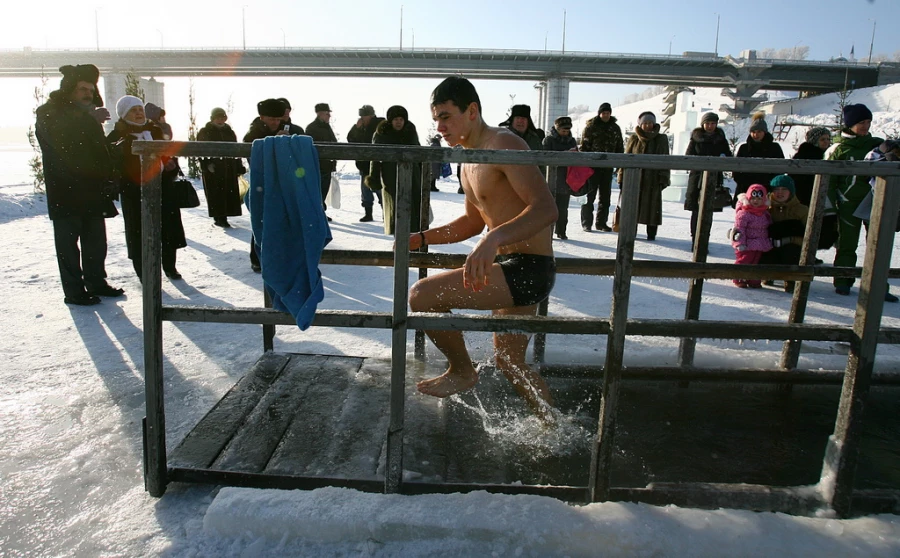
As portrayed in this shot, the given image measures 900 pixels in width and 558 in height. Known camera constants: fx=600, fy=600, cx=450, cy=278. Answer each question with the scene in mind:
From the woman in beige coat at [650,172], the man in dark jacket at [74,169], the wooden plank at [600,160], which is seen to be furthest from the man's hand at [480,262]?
the woman in beige coat at [650,172]

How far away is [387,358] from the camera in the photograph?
146 inches

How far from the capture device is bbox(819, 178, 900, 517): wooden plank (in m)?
2.03

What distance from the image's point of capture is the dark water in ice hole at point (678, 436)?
2686 mm

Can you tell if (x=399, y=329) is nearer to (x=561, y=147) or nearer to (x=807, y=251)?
(x=807, y=251)

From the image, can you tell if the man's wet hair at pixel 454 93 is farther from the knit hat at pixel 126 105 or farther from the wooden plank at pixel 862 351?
the knit hat at pixel 126 105

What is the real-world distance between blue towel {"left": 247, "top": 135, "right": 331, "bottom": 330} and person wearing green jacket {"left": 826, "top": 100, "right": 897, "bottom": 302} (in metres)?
5.49

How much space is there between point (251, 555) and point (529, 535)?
2.95 feet

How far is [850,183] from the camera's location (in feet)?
18.9

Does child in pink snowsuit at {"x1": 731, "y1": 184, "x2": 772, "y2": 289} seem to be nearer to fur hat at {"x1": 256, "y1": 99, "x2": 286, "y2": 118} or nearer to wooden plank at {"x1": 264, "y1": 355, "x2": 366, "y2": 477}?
wooden plank at {"x1": 264, "y1": 355, "x2": 366, "y2": 477}

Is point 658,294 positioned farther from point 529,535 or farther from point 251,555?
point 251,555

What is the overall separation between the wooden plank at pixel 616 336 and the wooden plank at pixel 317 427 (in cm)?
92

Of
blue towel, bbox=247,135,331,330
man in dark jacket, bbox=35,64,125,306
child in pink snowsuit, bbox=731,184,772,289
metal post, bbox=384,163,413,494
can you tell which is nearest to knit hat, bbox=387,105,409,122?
man in dark jacket, bbox=35,64,125,306

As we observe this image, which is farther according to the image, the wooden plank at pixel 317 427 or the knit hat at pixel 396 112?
the knit hat at pixel 396 112

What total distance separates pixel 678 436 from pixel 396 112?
5.95m
